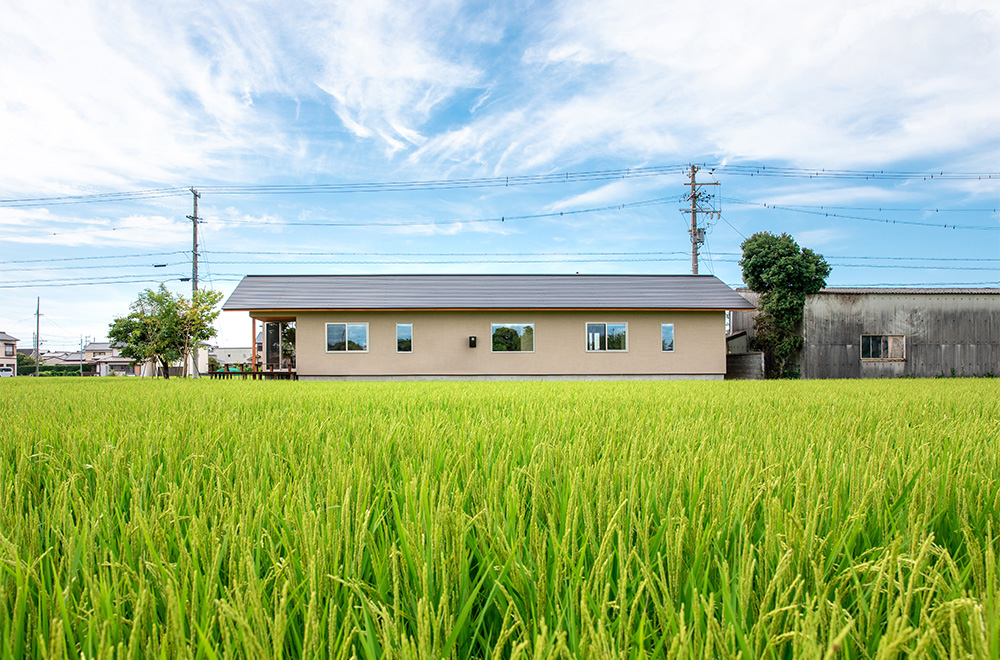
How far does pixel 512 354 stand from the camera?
57.8ft

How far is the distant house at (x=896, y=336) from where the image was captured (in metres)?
18.0

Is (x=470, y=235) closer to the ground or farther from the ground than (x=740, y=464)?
farther from the ground

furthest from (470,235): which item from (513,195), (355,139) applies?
(355,139)

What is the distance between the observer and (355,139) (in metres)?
27.6

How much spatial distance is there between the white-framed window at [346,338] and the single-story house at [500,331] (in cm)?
4

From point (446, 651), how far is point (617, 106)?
26.4 m

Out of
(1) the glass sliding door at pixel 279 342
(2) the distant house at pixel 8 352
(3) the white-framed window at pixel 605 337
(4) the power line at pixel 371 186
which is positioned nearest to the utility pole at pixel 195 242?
(4) the power line at pixel 371 186

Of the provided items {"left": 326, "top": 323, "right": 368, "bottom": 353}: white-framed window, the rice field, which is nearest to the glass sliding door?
{"left": 326, "top": 323, "right": 368, "bottom": 353}: white-framed window

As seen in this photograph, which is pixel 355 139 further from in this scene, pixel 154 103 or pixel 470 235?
pixel 154 103

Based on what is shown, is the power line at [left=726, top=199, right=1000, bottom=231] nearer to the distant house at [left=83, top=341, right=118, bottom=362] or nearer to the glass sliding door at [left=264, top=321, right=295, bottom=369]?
the glass sliding door at [left=264, top=321, right=295, bottom=369]

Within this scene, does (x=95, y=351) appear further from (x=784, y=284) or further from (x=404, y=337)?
(x=784, y=284)

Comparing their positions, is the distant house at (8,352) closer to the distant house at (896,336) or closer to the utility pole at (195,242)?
the utility pole at (195,242)

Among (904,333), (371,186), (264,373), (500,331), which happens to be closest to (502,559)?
(500,331)

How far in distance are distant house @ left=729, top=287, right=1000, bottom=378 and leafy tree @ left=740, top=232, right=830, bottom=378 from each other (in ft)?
1.68
